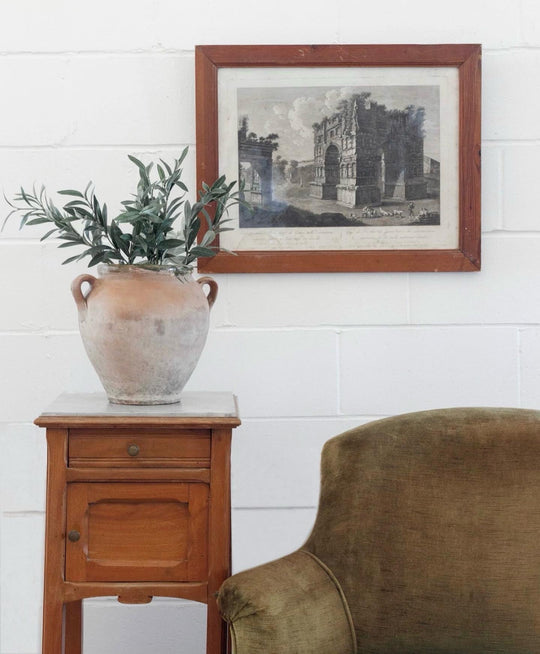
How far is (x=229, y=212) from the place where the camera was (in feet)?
6.64

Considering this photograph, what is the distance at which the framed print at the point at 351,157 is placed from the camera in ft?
6.59

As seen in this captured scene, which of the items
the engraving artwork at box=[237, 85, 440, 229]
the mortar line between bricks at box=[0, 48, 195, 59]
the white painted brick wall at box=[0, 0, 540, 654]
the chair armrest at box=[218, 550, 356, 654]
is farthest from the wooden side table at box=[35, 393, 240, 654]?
the mortar line between bricks at box=[0, 48, 195, 59]

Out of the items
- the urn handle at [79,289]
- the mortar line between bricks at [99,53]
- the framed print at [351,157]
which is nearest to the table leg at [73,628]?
the urn handle at [79,289]

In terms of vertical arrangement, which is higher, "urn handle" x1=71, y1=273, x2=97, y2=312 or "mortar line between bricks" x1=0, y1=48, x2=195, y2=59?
"mortar line between bricks" x1=0, y1=48, x2=195, y2=59

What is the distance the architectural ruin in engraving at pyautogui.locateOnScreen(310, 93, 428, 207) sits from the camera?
2.03 meters

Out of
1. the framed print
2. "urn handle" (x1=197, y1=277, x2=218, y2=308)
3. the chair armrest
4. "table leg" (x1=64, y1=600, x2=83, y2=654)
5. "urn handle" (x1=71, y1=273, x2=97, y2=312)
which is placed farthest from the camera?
the framed print

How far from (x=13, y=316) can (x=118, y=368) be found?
0.58 meters

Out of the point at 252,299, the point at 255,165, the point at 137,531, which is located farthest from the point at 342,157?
the point at 137,531

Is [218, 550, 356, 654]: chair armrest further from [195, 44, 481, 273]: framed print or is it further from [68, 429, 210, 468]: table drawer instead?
[195, 44, 481, 273]: framed print

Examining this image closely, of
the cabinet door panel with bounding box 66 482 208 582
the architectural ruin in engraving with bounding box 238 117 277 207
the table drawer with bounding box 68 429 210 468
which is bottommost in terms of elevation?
the cabinet door panel with bounding box 66 482 208 582

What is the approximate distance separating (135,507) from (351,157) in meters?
1.04

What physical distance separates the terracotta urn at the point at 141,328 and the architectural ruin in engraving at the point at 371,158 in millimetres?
587

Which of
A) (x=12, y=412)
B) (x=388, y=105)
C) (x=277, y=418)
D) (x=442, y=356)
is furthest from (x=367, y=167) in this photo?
(x=12, y=412)

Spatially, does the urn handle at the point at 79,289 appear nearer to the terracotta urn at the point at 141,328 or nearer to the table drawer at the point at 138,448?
the terracotta urn at the point at 141,328
